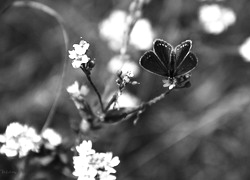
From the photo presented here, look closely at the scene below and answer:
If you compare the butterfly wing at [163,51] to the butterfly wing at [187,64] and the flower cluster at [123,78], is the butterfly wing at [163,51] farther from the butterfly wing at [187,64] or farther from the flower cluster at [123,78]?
the flower cluster at [123,78]

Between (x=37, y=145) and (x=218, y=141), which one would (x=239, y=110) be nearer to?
(x=218, y=141)

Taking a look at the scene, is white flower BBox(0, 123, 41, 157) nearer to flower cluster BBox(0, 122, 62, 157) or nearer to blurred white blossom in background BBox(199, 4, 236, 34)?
flower cluster BBox(0, 122, 62, 157)

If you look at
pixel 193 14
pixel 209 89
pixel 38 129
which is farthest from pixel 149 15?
pixel 38 129

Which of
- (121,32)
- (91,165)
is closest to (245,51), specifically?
(121,32)

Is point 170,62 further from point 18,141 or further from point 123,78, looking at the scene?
point 18,141

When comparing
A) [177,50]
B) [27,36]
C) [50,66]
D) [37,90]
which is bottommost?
[177,50]

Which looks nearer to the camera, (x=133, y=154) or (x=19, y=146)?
(x=19, y=146)

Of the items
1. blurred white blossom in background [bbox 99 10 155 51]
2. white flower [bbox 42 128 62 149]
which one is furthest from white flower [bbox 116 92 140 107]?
white flower [bbox 42 128 62 149]
